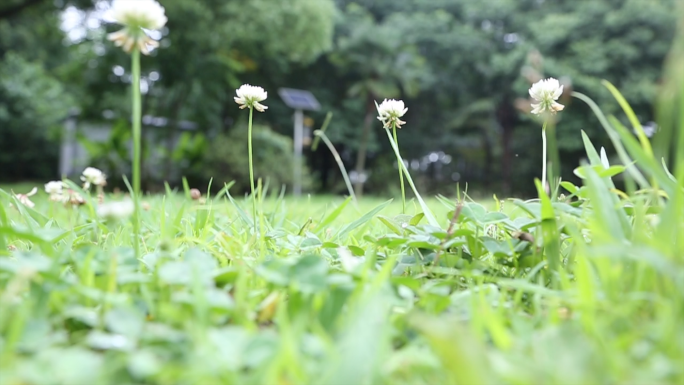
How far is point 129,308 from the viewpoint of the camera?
0.43 metres

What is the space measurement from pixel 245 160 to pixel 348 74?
712 centimetres

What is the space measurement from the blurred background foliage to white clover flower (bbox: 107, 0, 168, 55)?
29.4 feet

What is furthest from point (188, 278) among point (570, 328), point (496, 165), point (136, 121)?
point (496, 165)

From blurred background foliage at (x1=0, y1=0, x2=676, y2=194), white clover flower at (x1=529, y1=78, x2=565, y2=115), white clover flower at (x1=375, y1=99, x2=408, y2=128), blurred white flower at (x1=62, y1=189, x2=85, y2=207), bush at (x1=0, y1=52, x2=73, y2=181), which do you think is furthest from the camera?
bush at (x1=0, y1=52, x2=73, y2=181)

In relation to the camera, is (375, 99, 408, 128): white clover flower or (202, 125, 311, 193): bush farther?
(202, 125, 311, 193): bush

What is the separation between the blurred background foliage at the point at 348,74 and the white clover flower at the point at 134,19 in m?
8.95

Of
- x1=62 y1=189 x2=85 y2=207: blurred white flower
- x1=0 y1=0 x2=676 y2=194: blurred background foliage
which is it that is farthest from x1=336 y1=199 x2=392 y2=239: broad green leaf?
x1=0 y1=0 x2=676 y2=194: blurred background foliage

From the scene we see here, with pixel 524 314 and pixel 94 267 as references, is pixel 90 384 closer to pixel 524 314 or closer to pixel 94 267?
pixel 94 267

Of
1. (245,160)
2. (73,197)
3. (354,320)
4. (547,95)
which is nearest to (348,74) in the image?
(245,160)

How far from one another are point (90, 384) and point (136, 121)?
0.26 metres

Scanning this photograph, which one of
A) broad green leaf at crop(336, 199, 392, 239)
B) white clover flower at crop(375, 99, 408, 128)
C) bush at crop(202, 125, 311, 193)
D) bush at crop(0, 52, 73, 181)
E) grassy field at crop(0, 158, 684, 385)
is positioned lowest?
grassy field at crop(0, 158, 684, 385)

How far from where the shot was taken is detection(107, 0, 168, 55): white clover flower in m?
0.50

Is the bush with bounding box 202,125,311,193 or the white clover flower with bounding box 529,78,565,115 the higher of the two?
the bush with bounding box 202,125,311,193

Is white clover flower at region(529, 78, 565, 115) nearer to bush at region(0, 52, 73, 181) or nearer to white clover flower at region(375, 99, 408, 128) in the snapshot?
white clover flower at region(375, 99, 408, 128)
